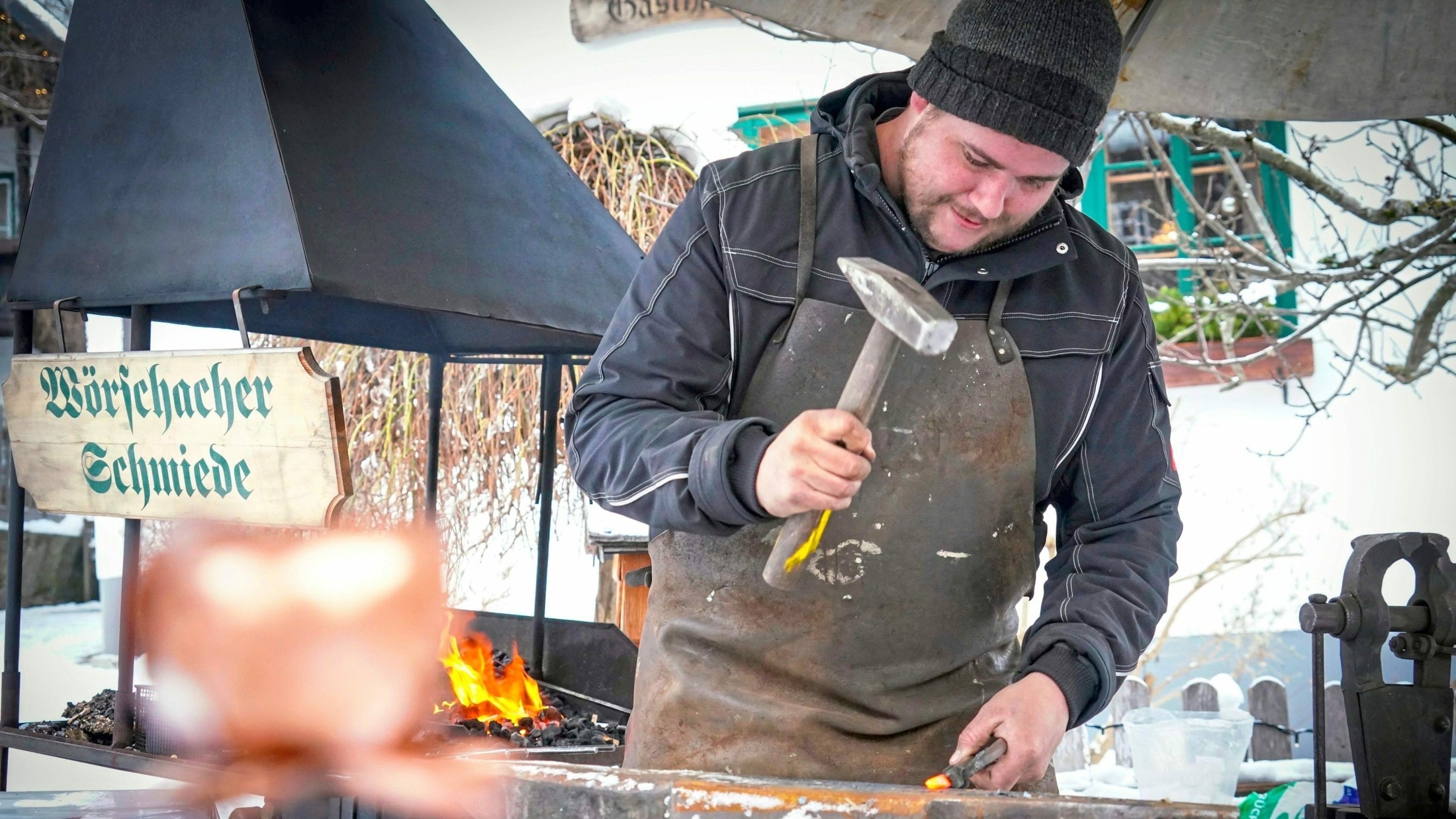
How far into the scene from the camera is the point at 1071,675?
181 centimetres

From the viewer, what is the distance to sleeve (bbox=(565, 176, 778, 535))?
158cm

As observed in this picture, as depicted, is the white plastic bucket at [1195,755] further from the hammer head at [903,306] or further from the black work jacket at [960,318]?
the hammer head at [903,306]

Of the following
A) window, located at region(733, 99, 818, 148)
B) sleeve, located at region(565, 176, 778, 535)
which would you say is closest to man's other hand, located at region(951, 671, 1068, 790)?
sleeve, located at region(565, 176, 778, 535)

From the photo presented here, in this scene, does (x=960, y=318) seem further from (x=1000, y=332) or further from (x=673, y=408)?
(x=673, y=408)

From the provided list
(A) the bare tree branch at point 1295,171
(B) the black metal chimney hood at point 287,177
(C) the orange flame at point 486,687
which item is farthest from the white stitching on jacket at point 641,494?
(A) the bare tree branch at point 1295,171

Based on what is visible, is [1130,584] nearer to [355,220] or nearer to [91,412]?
Result: [355,220]

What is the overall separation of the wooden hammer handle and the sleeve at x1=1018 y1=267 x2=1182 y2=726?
541 mm

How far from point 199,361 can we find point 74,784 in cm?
315

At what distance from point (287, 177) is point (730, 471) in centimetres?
146

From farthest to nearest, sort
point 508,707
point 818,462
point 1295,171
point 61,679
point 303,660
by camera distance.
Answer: point 61,679 < point 1295,171 < point 508,707 < point 303,660 < point 818,462

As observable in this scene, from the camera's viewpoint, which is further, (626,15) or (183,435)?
(626,15)

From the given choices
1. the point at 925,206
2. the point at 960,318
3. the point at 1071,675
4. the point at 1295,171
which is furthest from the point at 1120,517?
the point at 1295,171

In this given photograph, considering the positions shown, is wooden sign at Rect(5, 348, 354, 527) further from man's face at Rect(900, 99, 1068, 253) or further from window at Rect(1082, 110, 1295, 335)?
window at Rect(1082, 110, 1295, 335)

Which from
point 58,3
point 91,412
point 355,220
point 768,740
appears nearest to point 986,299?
point 768,740
